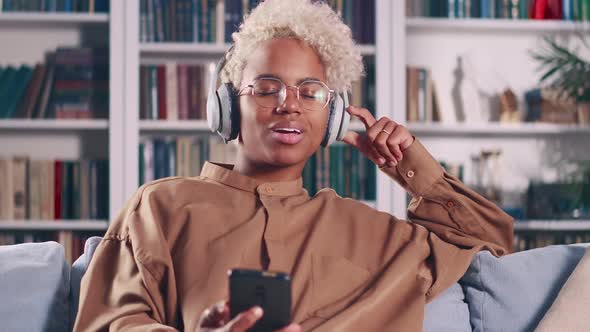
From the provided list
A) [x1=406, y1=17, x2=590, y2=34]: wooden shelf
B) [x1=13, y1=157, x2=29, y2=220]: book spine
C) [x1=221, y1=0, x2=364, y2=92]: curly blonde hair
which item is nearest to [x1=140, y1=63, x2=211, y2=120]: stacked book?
[x1=13, y1=157, x2=29, y2=220]: book spine

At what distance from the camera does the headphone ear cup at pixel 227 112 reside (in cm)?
145

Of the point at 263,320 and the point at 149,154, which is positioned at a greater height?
the point at 149,154

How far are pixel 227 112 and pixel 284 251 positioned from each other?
0.30 metres

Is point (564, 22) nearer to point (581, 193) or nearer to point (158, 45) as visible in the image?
point (581, 193)

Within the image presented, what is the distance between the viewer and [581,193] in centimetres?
293

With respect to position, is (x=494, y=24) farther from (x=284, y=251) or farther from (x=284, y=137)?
(x=284, y=251)

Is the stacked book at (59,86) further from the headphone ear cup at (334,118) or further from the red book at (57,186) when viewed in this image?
the headphone ear cup at (334,118)

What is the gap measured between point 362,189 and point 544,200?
771 mm

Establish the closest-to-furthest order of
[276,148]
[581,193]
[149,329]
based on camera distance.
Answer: [149,329] < [276,148] < [581,193]

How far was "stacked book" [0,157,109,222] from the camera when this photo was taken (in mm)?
2947

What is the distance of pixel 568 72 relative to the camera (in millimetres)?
3014

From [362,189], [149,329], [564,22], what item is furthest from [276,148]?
[564,22]

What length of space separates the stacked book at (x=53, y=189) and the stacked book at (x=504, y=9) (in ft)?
4.78

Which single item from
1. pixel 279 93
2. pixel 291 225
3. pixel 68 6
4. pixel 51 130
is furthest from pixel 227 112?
pixel 51 130
